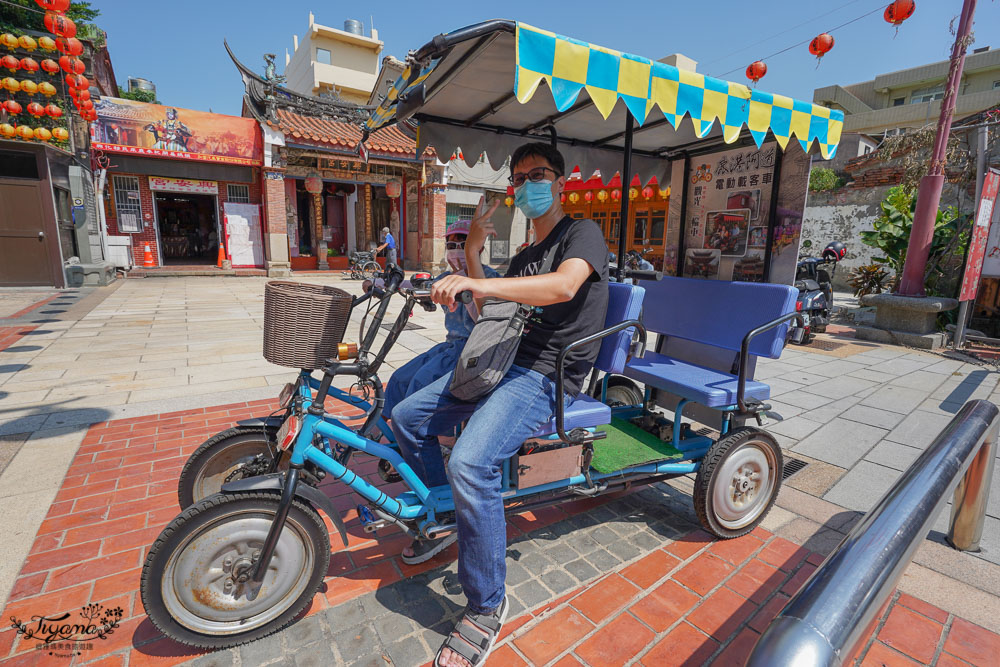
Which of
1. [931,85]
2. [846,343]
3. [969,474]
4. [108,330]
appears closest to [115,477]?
[969,474]

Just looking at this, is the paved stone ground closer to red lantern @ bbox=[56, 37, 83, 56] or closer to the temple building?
red lantern @ bbox=[56, 37, 83, 56]

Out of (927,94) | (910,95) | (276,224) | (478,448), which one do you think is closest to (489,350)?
(478,448)

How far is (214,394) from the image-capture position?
183 inches

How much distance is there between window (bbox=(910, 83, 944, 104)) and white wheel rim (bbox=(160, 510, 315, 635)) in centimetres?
4586

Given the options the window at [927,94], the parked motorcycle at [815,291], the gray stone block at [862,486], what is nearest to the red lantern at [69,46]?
the gray stone block at [862,486]

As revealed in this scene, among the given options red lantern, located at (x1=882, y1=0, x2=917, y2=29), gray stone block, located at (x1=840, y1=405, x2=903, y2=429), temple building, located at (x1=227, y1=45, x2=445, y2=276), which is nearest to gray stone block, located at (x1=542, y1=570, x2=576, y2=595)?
gray stone block, located at (x1=840, y1=405, x2=903, y2=429)

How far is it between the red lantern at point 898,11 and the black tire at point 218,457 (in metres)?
9.44

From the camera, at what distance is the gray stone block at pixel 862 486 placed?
307 centimetres

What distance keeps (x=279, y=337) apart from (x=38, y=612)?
1.52 meters

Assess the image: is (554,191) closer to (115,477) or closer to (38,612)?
(38,612)

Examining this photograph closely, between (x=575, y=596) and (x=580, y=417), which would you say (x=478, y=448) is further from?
(x=575, y=596)

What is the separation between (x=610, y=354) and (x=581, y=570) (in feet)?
3.66

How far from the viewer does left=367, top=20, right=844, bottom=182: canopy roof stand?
214 cm

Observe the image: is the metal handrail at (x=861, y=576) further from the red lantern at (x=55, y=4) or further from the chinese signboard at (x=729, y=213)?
the red lantern at (x=55, y=4)
